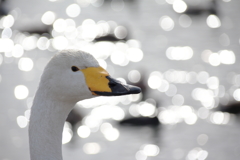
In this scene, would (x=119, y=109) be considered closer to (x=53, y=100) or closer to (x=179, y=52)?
(x=179, y=52)

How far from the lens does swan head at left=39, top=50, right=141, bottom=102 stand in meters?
3.89

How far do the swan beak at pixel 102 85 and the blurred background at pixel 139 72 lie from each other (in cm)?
616

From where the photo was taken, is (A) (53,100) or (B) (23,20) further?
(B) (23,20)

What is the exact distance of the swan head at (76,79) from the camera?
3.89m

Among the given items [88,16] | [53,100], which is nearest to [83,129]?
[53,100]

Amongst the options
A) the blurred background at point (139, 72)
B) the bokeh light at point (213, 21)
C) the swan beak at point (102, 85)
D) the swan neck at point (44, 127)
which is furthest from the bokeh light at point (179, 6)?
the swan neck at point (44, 127)

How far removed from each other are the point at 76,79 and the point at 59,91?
0.56 feet

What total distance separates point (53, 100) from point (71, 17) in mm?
16495

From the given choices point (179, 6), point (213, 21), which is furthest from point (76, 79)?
point (179, 6)

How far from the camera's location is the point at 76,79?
3.95 meters

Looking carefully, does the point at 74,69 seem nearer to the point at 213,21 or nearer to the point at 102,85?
the point at 102,85

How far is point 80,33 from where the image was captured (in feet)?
59.2

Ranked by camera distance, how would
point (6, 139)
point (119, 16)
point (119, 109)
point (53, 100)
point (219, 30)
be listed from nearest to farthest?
point (53, 100)
point (6, 139)
point (119, 109)
point (219, 30)
point (119, 16)

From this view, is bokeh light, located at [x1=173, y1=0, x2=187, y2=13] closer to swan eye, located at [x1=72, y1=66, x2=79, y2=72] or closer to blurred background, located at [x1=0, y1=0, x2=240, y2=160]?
blurred background, located at [x1=0, y1=0, x2=240, y2=160]
